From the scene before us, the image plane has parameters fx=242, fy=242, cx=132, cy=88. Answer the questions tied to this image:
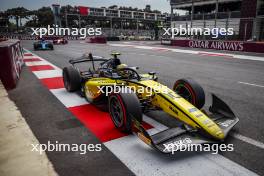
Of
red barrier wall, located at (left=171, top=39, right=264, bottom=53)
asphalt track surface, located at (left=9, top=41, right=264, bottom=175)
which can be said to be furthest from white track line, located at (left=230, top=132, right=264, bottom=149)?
Result: red barrier wall, located at (left=171, top=39, right=264, bottom=53)

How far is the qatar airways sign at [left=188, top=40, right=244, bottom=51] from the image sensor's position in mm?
18828

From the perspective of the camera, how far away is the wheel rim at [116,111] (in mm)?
3770

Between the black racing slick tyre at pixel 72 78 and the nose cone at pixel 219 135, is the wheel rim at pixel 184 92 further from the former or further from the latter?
the black racing slick tyre at pixel 72 78

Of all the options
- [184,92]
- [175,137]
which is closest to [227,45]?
[184,92]

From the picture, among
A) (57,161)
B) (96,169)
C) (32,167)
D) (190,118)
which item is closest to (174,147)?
(190,118)

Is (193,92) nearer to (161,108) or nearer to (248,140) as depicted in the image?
(161,108)

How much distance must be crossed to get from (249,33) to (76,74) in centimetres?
2737

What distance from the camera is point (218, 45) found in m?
20.5

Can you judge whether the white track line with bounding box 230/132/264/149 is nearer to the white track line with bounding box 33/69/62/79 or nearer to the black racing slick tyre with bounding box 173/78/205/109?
the black racing slick tyre with bounding box 173/78/205/109

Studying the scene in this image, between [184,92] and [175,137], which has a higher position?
[184,92]

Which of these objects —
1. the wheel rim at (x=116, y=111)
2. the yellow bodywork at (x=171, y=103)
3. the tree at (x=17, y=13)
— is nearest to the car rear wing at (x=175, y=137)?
the yellow bodywork at (x=171, y=103)

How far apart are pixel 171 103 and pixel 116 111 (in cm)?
92

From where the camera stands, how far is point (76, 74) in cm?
591

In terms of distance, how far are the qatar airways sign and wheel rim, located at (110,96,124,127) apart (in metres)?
17.3
